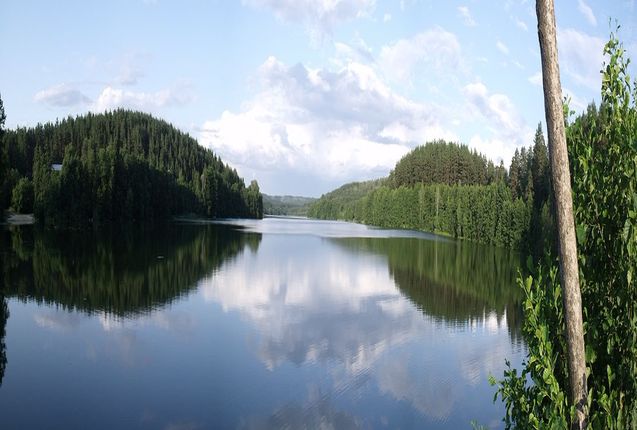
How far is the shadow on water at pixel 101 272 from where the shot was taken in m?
26.3

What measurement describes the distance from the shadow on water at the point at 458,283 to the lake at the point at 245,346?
0.74ft

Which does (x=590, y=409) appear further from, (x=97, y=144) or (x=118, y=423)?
→ (x=97, y=144)

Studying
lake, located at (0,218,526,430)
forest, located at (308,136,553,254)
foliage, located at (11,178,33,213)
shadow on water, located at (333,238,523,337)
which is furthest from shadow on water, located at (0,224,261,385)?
foliage, located at (11,178,33,213)

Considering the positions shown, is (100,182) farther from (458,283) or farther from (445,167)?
(445,167)

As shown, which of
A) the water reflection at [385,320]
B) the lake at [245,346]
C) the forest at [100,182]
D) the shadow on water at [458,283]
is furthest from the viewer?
the forest at [100,182]

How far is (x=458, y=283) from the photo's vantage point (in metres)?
37.7

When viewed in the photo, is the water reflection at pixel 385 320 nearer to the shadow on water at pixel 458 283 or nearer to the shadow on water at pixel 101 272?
the shadow on water at pixel 458 283

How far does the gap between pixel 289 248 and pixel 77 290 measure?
32793mm

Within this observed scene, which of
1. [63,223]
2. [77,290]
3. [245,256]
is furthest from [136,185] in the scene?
[77,290]

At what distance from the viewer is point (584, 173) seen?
6.45 metres

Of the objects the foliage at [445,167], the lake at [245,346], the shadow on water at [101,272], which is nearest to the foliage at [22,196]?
the shadow on water at [101,272]

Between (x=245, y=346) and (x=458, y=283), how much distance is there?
2230cm

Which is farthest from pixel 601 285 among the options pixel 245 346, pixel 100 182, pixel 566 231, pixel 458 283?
pixel 100 182

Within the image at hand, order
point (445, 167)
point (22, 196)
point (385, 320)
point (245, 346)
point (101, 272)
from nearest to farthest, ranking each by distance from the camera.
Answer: point (245, 346) < point (385, 320) < point (101, 272) < point (22, 196) < point (445, 167)
